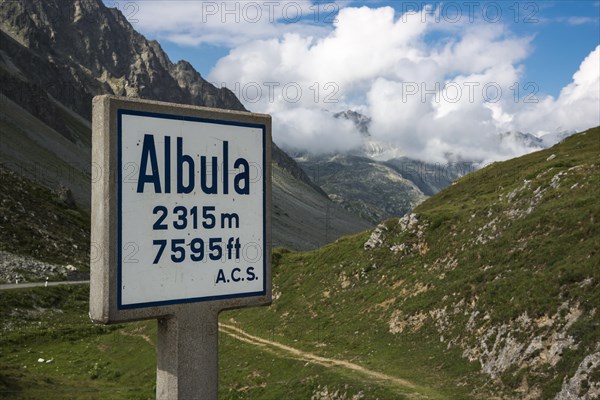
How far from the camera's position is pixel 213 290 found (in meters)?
6.72

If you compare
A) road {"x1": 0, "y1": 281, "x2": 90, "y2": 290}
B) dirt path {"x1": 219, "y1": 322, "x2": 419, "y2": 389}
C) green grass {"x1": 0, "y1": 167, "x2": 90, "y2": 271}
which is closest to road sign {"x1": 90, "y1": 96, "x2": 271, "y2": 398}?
dirt path {"x1": 219, "y1": 322, "x2": 419, "y2": 389}

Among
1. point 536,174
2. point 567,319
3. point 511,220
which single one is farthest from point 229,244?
point 536,174

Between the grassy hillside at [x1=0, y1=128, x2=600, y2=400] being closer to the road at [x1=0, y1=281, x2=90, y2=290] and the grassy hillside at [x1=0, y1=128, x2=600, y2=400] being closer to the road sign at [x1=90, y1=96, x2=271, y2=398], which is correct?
the road at [x1=0, y1=281, x2=90, y2=290]

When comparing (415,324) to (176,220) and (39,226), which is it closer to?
(176,220)

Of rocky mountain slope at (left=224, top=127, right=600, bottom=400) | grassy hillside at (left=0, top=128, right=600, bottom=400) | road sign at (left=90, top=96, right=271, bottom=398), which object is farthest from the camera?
grassy hillside at (left=0, top=128, right=600, bottom=400)

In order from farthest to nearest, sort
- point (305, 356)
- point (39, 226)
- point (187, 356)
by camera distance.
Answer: point (39, 226) → point (305, 356) → point (187, 356)

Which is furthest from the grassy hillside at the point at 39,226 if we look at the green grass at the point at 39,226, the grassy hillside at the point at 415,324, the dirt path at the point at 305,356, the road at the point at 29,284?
the dirt path at the point at 305,356

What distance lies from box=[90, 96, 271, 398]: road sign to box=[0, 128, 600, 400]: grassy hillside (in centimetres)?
2095

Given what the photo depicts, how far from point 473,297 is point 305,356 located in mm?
12074

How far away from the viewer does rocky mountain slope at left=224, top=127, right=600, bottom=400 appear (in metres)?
27.0

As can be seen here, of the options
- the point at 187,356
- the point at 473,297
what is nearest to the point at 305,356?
the point at 473,297

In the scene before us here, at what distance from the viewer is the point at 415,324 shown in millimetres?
37125

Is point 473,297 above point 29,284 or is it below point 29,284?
above

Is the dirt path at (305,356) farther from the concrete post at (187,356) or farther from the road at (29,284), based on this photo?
the road at (29,284)
